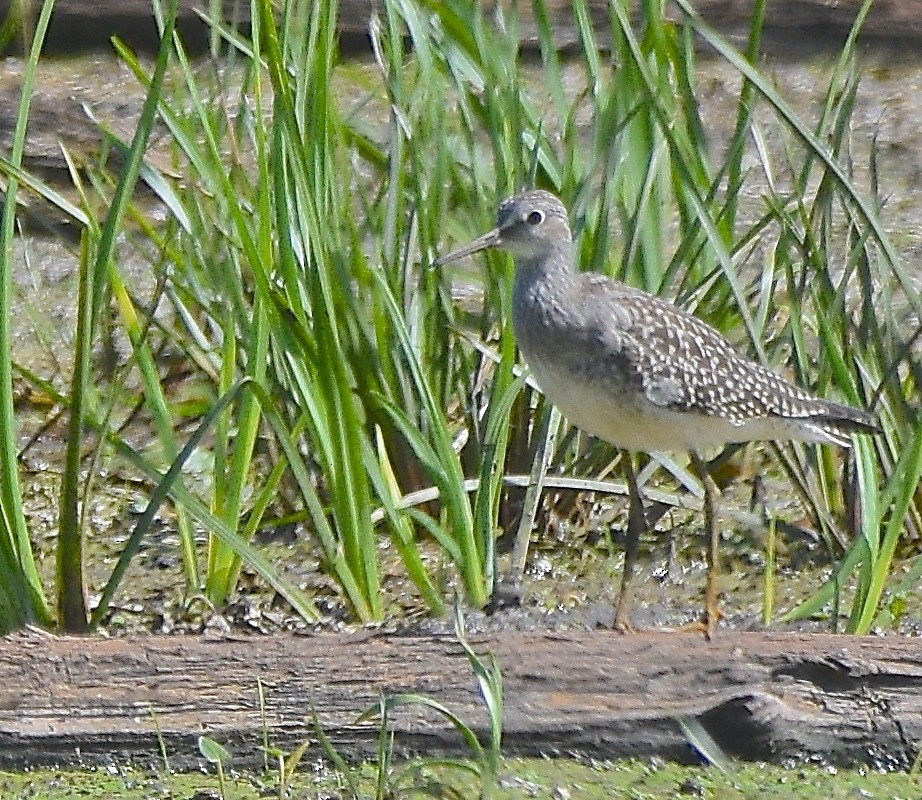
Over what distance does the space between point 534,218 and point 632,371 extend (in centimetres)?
47

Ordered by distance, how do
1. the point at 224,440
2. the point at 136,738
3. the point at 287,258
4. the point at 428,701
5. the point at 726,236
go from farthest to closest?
the point at 726,236
the point at 224,440
the point at 287,258
the point at 136,738
the point at 428,701

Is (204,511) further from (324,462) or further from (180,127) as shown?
(180,127)

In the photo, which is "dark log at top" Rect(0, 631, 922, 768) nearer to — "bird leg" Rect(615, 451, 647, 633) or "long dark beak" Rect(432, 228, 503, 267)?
"bird leg" Rect(615, 451, 647, 633)

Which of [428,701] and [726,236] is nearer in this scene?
[428,701]

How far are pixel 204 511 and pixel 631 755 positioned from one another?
100 cm

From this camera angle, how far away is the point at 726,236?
168 inches

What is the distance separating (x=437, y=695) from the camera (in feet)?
10.7

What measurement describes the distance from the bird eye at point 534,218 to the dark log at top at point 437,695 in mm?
1147

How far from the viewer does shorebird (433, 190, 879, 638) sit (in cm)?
382

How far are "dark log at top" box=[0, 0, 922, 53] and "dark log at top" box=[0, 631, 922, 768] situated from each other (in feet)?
13.8

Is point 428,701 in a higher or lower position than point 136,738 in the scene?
higher

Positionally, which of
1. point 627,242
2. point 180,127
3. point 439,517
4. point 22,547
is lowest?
point 439,517

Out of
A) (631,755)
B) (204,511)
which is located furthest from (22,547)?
(631,755)

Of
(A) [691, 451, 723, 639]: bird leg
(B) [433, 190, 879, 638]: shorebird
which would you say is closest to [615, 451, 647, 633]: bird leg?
(B) [433, 190, 879, 638]: shorebird
